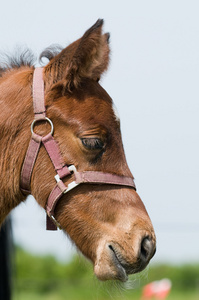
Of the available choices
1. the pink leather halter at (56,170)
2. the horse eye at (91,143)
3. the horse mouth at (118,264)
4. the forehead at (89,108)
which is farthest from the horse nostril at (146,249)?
the forehead at (89,108)

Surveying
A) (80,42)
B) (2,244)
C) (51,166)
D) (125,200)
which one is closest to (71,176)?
(51,166)

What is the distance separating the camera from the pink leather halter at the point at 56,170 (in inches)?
175

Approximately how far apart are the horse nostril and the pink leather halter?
0.48 metres

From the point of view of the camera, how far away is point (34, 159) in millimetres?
4531

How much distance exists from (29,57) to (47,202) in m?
1.44

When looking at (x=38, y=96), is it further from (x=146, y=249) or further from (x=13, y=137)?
(x=146, y=249)

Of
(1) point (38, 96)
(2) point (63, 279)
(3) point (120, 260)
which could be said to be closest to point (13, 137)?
(1) point (38, 96)

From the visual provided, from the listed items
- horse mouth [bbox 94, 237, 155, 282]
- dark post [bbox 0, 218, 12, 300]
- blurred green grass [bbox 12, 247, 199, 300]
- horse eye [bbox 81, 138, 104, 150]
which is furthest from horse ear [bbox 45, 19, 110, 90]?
blurred green grass [bbox 12, 247, 199, 300]

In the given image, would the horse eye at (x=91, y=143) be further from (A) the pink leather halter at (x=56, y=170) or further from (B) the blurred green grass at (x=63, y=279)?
(B) the blurred green grass at (x=63, y=279)

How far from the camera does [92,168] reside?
14.7 ft

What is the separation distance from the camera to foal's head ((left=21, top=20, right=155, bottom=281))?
4.31 meters

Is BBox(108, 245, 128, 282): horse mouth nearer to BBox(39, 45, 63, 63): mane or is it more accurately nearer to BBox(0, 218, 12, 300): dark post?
BBox(39, 45, 63, 63): mane

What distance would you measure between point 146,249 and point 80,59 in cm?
155

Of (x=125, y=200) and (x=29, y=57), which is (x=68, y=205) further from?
(x=29, y=57)
